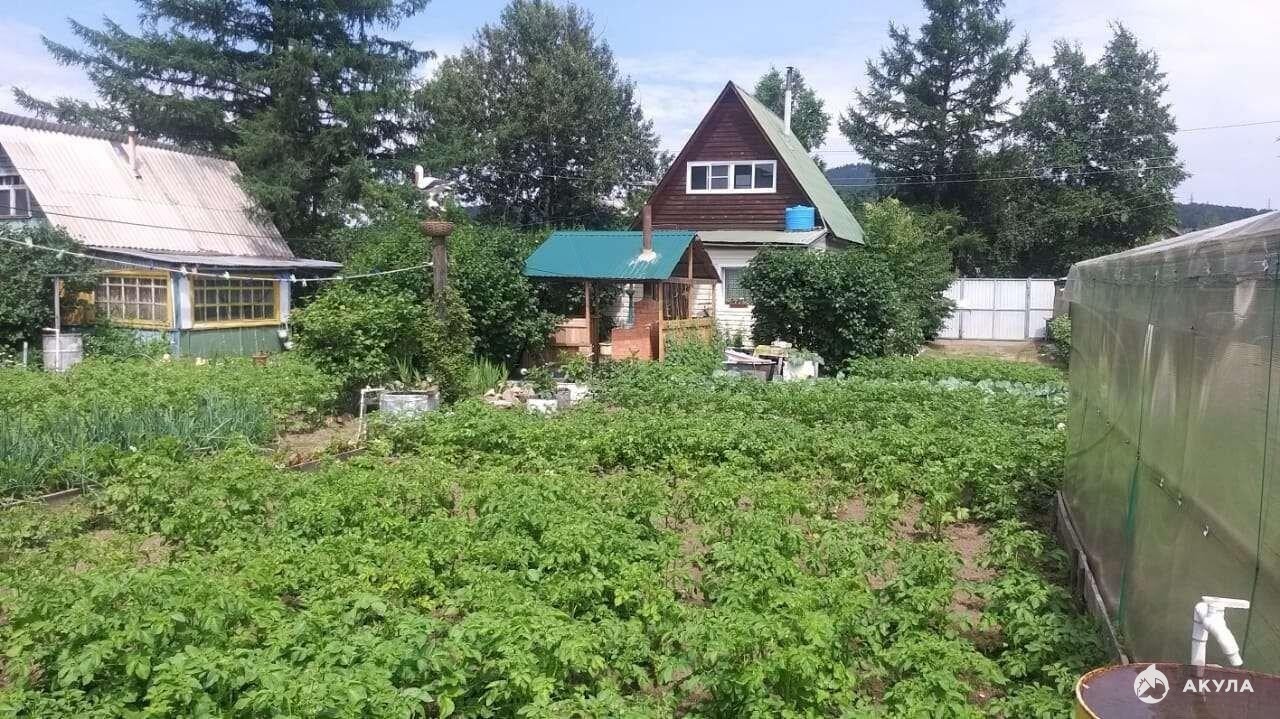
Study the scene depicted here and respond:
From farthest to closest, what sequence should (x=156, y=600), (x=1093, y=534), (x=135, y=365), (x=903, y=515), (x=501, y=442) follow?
(x=135, y=365)
(x=501, y=442)
(x=903, y=515)
(x=1093, y=534)
(x=156, y=600)

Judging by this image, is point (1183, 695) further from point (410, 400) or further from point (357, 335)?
point (357, 335)

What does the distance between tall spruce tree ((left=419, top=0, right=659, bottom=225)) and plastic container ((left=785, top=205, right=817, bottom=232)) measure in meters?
12.9

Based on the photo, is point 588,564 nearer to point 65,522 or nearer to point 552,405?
point 65,522

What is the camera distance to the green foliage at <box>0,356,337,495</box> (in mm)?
7711

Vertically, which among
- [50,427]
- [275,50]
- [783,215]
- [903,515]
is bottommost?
[903,515]

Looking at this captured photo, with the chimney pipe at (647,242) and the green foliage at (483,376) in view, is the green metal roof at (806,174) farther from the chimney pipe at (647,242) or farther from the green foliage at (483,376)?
the green foliage at (483,376)

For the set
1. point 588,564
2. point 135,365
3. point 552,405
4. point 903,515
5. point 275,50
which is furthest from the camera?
point 275,50

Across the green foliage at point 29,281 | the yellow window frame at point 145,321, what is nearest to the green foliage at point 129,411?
the green foliage at point 29,281

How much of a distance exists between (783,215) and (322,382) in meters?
15.2

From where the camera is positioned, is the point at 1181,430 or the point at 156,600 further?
the point at 156,600

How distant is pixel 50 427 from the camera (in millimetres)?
8227

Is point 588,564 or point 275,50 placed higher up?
point 275,50

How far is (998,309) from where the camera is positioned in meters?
27.8

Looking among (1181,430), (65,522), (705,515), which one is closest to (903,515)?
(705,515)
